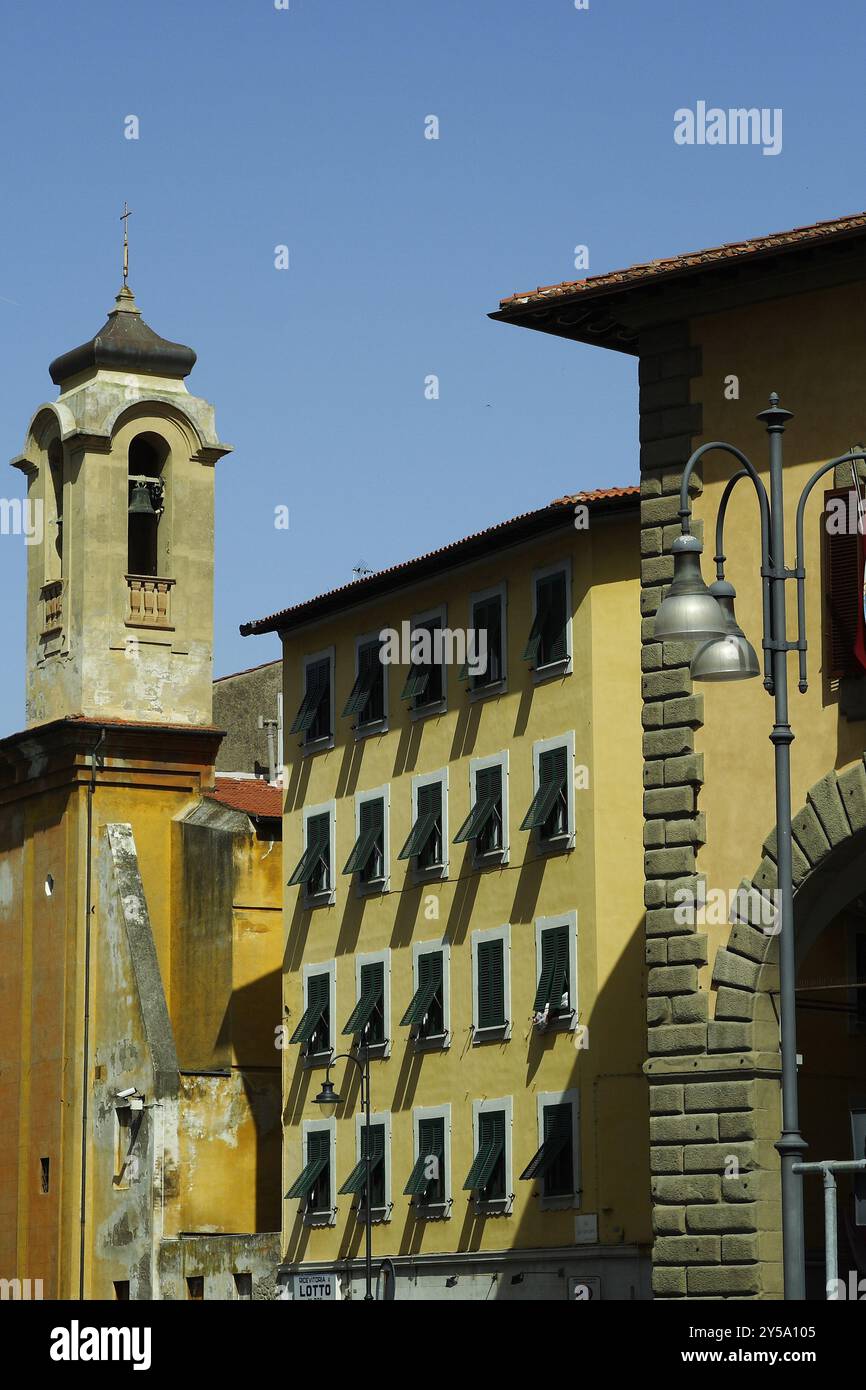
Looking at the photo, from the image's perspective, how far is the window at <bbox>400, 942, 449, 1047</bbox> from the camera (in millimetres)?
46750

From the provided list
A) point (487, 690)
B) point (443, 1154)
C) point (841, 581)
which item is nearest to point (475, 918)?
point (487, 690)

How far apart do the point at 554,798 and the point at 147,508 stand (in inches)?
603

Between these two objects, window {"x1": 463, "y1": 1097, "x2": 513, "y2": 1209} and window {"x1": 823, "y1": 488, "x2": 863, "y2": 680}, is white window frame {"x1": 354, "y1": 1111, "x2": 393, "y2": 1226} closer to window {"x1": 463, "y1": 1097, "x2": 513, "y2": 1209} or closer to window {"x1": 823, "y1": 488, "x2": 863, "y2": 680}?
window {"x1": 463, "y1": 1097, "x2": 513, "y2": 1209}

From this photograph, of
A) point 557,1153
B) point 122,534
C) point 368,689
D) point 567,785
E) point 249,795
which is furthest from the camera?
point 249,795

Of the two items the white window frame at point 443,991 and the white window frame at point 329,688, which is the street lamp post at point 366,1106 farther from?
the white window frame at point 329,688

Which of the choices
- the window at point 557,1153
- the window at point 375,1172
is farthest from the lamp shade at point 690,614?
the window at point 375,1172

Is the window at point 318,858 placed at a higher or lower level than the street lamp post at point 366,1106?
higher

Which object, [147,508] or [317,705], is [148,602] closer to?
[147,508]

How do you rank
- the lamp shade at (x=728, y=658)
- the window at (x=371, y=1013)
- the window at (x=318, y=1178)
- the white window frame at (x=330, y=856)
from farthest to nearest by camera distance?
the white window frame at (x=330, y=856) → the window at (x=318, y=1178) → the window at (x=371, y=1013) → the lamp shade at (x=728, y=658)

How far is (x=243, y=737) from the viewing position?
229 ft

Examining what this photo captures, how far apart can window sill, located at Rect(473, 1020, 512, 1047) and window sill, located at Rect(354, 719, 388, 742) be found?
5982 mm

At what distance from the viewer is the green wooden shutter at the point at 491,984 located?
45.4 metres

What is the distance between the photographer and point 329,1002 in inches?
1973
